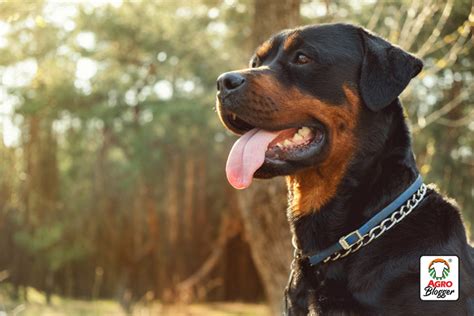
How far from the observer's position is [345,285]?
10.2 ft

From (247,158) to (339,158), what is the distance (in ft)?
1.38

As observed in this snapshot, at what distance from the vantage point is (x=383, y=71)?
137 inches

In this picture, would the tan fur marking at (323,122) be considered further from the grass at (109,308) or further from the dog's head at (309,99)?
the grass at (109,308)

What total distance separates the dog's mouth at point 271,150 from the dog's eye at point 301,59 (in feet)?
1.15

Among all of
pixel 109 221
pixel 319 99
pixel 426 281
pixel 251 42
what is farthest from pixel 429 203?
pixel 109 221

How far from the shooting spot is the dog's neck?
3.28 metres

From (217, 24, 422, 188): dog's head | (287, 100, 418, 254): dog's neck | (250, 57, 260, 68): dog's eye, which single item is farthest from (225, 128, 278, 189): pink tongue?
(250, 57, 260, 68): dog's eye

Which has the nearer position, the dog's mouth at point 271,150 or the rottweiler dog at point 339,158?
the rottweiler dog at point 339,158

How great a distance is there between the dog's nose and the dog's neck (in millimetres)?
537

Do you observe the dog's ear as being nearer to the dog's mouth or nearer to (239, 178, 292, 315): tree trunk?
the dog's mouth

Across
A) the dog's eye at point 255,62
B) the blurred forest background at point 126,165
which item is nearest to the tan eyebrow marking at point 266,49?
the dog's eye at point 255,62

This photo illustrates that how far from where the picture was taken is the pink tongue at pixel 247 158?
338 cm

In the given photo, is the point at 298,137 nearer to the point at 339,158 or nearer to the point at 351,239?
the point at 339,158

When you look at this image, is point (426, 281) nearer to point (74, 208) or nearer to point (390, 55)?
point (390, 55)
